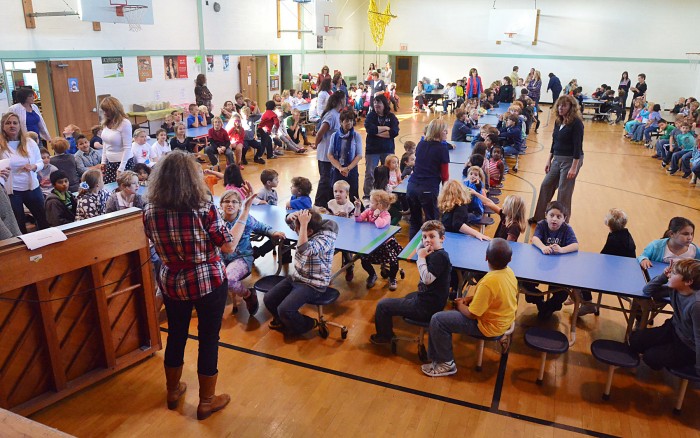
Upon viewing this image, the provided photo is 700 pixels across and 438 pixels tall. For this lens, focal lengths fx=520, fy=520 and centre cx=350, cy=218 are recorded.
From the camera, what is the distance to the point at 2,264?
9.31 ft

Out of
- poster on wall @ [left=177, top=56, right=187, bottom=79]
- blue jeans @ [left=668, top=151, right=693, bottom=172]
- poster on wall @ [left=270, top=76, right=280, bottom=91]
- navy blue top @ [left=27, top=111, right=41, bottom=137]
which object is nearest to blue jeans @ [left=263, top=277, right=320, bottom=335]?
navy blue top @ [left=27, top=111, right=41, bottom=137]

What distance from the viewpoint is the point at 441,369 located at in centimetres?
374

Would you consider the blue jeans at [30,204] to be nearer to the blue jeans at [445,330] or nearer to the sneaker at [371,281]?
the sneaker at [371,281]

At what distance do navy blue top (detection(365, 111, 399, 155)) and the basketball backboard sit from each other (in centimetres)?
637

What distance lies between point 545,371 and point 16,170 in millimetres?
5200

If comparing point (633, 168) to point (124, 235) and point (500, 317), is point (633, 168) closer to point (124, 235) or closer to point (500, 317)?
point (500, 317)

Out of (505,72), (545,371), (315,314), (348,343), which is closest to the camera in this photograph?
(545,371)

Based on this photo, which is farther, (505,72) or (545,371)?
(505,72)

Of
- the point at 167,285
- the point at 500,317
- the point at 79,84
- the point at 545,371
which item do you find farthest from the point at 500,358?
the point at 79,84

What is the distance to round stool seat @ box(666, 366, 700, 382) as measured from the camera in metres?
3.19

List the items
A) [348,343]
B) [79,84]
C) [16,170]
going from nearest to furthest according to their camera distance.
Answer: [348,343]
[16,170]
[79,84]

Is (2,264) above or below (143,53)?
below

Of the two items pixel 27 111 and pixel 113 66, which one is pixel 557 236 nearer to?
pixel 27 111

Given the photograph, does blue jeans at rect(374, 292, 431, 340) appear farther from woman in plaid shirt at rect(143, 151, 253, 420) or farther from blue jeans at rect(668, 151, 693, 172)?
blue jeans at rect(668, 151, 693, 172)
